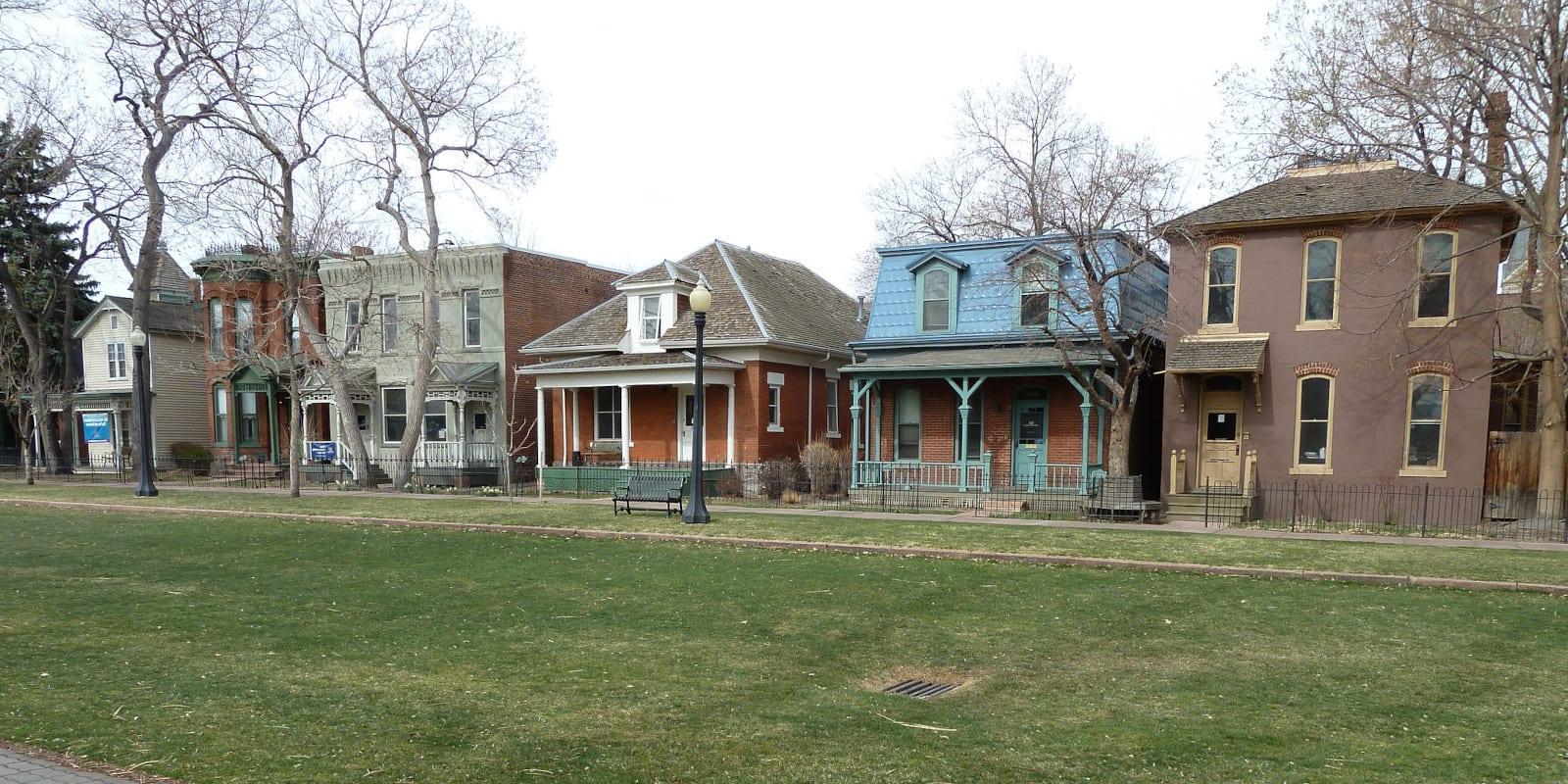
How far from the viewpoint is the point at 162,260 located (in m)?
43.8

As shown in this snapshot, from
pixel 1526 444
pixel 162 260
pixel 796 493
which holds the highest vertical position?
pixel 162 260

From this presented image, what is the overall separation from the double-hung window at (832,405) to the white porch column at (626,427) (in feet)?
21.7

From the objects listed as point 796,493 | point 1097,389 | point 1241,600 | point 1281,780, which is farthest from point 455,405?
point 1281,780

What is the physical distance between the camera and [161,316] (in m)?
39.7

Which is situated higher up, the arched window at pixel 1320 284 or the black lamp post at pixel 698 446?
the arched window at pixel 1320 284

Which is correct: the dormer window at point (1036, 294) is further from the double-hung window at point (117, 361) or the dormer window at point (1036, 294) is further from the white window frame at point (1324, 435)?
the double-hung window at point (117, 361)

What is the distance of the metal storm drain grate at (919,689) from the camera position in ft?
23.2

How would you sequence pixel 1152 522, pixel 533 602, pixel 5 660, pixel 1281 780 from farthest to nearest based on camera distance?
pixel 1152 522 → pixel 533 602 → pixel 5 660 → pixel 1281 780

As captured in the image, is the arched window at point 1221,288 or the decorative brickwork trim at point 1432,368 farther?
the arched window at point 1221,288

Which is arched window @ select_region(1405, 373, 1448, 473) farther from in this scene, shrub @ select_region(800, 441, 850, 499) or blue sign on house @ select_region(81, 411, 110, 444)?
blue sign on house @ select_region(81, 411, 110, 444)

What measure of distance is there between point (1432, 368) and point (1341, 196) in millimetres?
4161

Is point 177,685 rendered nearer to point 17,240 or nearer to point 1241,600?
point 1241,600

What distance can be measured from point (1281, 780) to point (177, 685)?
7.79 meters

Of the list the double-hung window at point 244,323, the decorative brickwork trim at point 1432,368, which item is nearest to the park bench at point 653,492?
the decorative brickwork trim at point 1432,368
